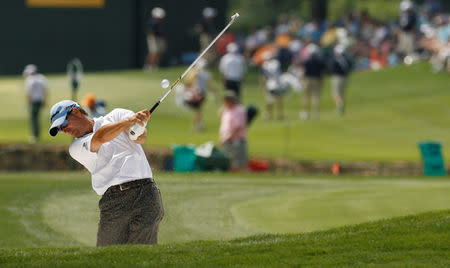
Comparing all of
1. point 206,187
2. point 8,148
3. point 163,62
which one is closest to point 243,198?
point 206,187

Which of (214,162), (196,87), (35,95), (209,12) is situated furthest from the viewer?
(209,12)

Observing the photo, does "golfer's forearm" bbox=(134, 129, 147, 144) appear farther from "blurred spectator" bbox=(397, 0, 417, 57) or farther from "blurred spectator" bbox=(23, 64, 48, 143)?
"blurred spectator" bbox=(397, 0, 417, 57)

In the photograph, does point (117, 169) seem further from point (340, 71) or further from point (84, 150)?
point (340, 71)

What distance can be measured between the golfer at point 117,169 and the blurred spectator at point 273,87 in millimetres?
22034

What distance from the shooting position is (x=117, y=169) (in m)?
8.96

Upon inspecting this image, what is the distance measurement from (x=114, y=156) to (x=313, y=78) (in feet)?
76.6

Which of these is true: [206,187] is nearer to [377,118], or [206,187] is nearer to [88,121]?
[88,121]

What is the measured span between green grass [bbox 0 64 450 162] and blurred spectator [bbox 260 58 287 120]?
1.42ft

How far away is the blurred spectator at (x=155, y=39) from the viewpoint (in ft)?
127

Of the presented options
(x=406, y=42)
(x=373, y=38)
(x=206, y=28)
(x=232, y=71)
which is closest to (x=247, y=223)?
(x=232, y=71)

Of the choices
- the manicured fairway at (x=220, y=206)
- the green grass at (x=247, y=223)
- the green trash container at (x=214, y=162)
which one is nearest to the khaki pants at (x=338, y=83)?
the green trash container at (x=214, y=162)

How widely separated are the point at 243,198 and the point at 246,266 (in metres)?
7.20

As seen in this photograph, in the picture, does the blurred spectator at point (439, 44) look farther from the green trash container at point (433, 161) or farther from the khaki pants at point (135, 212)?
the khaki pants at point (135, 212)

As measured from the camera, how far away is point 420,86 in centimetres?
3619
